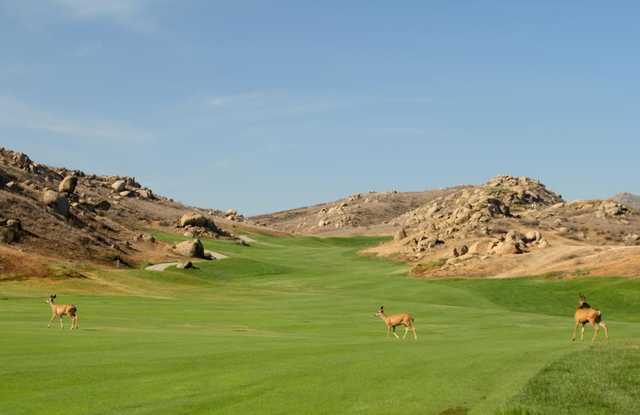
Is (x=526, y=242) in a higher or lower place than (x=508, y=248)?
higher

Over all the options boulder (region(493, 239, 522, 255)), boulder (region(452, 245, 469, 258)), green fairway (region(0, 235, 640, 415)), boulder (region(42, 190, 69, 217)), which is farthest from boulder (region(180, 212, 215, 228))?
green fairway (region(0, 235, 640, 415))

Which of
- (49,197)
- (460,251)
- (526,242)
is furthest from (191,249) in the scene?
(526,242)

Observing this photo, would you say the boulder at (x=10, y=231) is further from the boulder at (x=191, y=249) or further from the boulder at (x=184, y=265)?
the boulder at (x=191, y=249)

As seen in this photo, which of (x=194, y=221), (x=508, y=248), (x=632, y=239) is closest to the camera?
(x=508, y=248)

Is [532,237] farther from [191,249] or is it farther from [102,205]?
[102,205]

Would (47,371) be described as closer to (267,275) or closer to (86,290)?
(86,290)

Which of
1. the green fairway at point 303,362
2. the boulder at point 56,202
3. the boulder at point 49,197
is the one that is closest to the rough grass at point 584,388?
the green fairway at point 303,362

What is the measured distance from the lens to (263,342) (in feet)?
102

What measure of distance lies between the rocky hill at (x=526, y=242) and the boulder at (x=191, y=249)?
36697mm

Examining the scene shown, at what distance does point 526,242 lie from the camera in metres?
108

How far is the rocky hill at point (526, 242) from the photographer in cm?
8031

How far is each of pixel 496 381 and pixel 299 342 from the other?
11.5m

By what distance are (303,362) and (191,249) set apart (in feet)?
336

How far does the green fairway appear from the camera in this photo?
18562mm
